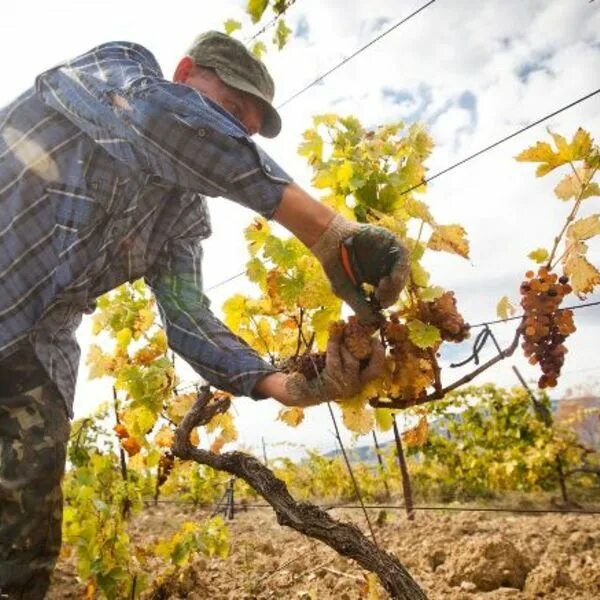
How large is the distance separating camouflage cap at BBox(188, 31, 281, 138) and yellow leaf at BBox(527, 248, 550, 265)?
1.00 meters

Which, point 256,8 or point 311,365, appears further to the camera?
point 256,8

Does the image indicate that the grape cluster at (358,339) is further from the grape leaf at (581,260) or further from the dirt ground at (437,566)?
the dirt ground at (437,566)

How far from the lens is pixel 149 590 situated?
3420mm

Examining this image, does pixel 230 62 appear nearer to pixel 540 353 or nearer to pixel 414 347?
pixel 414 347

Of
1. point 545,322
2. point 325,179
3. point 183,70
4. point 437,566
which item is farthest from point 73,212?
point 437,566

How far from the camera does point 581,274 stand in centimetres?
168

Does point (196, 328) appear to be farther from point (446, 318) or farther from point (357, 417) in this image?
point (446, 318)

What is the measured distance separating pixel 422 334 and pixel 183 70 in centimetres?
112

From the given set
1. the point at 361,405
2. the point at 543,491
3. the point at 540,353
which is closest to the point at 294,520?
the point at 361,405

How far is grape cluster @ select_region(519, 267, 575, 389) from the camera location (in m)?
1.66

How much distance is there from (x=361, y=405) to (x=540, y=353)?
0.60 meters

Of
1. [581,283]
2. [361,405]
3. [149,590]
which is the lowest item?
[149,590]

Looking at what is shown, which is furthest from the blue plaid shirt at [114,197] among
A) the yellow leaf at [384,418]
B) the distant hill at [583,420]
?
the distant hill at [583,420]

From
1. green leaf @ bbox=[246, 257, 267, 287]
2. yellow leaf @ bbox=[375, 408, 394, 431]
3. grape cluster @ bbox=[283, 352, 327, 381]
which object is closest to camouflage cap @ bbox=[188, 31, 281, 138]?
green leaf @ bbox=[246, 257, 267, 287]
